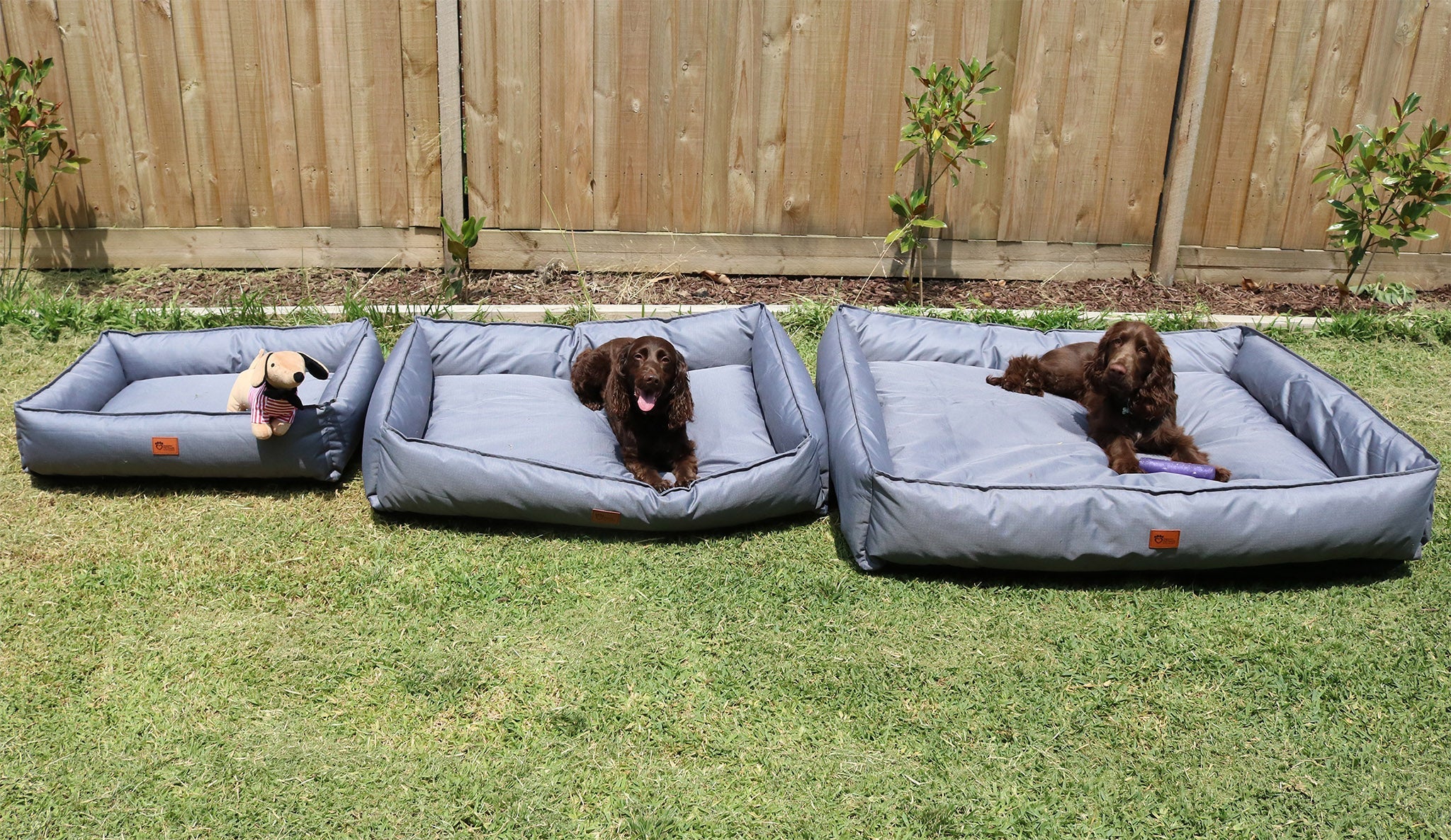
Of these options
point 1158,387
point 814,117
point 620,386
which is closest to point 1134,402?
point 1158,387

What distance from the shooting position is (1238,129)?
21.1 ft

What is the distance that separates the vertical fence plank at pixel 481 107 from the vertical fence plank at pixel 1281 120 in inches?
179

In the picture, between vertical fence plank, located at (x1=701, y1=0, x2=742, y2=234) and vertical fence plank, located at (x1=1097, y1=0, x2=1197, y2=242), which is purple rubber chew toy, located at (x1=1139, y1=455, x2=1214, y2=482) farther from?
vertical fence plank, located at (x1=701, y1=0, x2=742, y2=234)

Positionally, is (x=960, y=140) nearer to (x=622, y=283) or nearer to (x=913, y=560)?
(x=622, y=283)

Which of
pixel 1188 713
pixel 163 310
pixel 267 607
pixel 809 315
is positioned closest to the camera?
pixel 1188 713

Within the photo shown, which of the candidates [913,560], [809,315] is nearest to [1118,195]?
[809,315]

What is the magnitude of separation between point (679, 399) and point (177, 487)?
2.18 m

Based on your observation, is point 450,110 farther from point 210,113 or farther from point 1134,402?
point 1134,402

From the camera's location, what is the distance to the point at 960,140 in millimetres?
6000

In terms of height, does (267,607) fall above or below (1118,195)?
below

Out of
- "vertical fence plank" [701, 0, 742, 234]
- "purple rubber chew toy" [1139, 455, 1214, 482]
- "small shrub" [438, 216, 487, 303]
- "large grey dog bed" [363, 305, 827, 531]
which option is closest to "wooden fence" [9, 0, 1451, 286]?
"vertical fence plank" [701, 0, 742, 234]

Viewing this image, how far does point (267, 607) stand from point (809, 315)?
351cm

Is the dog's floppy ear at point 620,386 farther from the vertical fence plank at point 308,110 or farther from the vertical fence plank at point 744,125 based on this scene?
the vertical fence plank at point 308,110

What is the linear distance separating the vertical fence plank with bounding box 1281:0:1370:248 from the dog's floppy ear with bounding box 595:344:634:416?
15.3 feet
